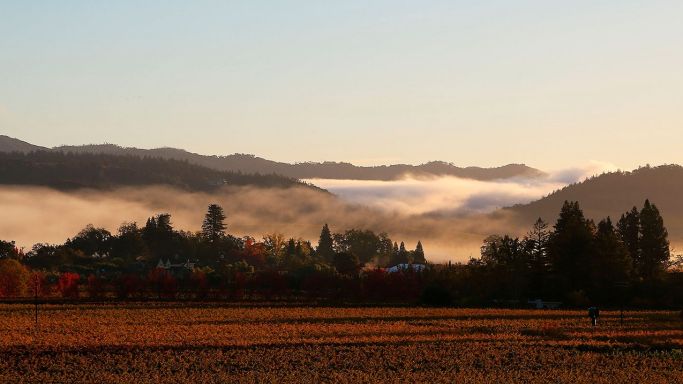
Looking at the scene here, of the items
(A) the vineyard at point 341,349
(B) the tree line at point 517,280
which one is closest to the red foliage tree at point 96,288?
(B) the tree line at point 517,280

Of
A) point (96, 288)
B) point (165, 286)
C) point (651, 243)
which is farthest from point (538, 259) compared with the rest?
point (96, 288)

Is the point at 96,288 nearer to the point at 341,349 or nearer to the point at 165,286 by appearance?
the point at 165,286

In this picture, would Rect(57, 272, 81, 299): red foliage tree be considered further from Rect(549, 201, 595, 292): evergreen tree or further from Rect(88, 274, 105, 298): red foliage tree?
Rect(549, 201, 595, 292): evergreen tree

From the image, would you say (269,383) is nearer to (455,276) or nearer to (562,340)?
(562,340)

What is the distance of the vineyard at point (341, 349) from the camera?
49594mm

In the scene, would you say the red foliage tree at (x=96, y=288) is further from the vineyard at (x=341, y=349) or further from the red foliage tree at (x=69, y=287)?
the vineyard at (x=341, y=349)

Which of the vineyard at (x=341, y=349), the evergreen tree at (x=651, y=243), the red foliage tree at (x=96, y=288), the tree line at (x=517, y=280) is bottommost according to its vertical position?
the vineyard at (x=341, y=349)

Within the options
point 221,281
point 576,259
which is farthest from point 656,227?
point 221,281

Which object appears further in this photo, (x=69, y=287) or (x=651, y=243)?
(x=69, y=287)

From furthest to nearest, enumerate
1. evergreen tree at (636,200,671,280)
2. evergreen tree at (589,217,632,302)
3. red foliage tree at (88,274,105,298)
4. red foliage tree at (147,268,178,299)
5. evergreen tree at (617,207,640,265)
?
1. red foliage tree at (147,268,178,299)
2. red foliage tree at (88,274,105,298)
3. evergreen tree at (617,207,640,265)
4. evergreen tree at (636,200,671,280)
5. evergreen tree at (589,217,632,302)

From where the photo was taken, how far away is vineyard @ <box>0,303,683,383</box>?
49.6m

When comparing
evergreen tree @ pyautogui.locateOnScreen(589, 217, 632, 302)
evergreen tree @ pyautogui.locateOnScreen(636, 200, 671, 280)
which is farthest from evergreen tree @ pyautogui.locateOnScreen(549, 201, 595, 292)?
evergreen tree @ pyautogui.locateOnScreen(636, 200, 671, 280)

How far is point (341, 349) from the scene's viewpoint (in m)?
60.8

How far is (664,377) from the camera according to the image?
48.9 metres
